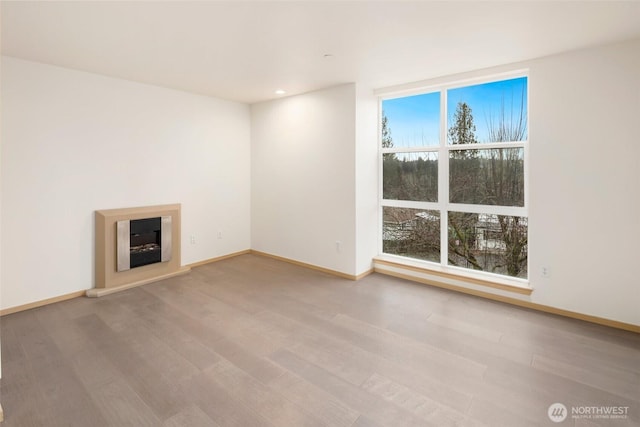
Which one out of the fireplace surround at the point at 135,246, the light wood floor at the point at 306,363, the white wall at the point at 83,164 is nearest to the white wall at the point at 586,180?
the light wood floor at the point at 306,363

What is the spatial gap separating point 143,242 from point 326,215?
2423 millimetres

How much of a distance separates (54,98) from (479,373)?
4733 millimetres

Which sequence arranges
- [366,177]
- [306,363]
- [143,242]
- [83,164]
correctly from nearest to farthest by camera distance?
1. [306,363]
2. [83,164]
3. [143,242]
4. [366,177]

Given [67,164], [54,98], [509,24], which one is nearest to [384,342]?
[509,24]

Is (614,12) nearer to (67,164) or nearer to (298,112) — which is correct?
(298,112)

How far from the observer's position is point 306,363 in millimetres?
2359

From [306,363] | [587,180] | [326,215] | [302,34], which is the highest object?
[302,34]

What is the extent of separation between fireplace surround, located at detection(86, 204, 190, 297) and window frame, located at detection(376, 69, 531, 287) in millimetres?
2901

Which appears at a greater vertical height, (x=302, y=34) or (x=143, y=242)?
(x=302, y=34)

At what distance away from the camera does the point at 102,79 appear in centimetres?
372

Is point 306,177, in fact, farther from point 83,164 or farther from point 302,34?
point 83,164

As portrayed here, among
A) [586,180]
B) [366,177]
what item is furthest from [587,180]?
[366,177]

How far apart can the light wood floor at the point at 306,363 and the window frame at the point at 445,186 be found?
0.48 metres

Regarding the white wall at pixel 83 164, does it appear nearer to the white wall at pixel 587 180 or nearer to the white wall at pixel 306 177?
the white wall at pixel 306 177
